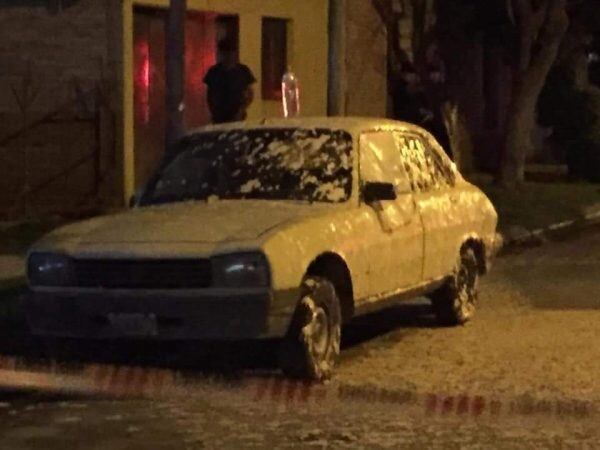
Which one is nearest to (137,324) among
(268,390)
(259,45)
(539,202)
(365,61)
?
(268,390)

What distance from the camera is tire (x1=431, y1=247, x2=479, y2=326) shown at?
41.2ft

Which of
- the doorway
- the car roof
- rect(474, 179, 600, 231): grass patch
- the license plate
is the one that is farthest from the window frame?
the license plate

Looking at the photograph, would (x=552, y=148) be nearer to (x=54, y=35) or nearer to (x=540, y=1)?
(x=540, y=1)

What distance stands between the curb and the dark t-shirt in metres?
3.25

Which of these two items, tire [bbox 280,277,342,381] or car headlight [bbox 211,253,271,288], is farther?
tire [bbox 280,277,342,381]

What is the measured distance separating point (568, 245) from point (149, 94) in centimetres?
608

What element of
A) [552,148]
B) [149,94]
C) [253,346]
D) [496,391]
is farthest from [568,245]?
[552,148]

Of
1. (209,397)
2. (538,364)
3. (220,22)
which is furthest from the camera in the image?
(220,22)

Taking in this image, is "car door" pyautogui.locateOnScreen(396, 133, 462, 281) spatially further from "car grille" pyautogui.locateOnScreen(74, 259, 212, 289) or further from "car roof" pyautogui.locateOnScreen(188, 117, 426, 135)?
"car grille" pyautogui.locateOnScreen(74, 259, 212, 289)

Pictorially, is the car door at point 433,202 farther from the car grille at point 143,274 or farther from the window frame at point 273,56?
the window frame at point 273,56

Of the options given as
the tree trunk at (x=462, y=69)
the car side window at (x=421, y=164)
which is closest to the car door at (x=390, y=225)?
the car side window at (x=421, y=164)

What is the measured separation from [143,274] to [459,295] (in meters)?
3.46

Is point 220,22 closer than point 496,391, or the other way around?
point 496,391

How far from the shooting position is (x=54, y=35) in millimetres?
20391
